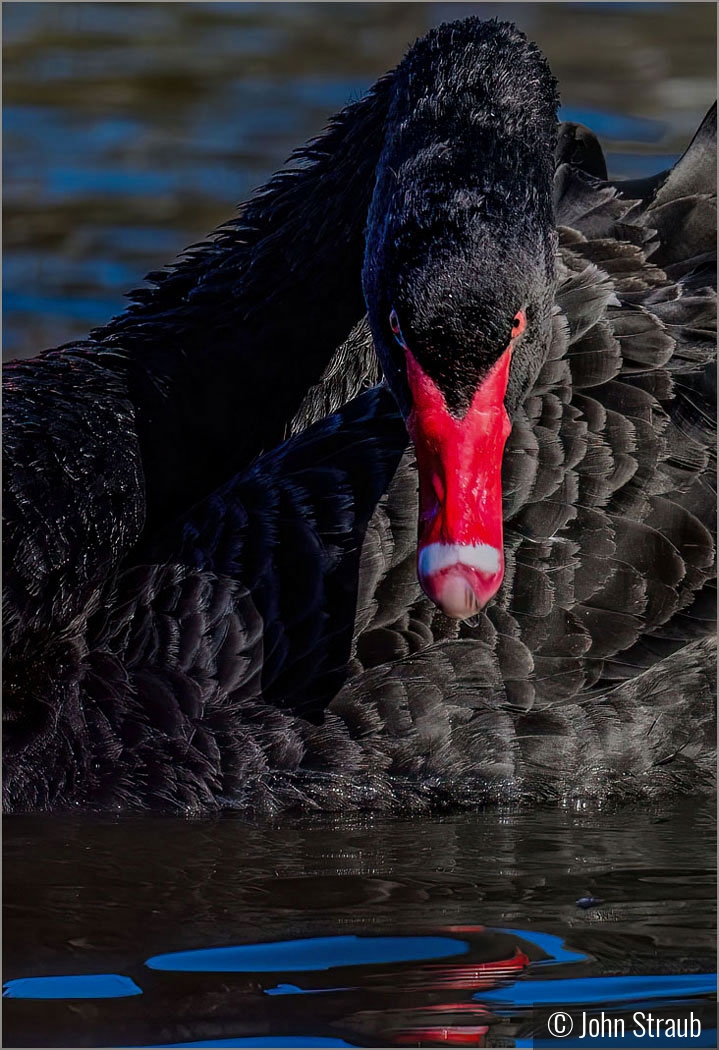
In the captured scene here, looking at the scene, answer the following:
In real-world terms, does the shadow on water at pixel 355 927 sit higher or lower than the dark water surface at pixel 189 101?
lower

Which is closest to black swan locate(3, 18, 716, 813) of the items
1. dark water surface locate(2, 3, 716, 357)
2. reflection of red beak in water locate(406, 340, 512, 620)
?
reflection of red beak in water locate(406, 340, 512, 620)

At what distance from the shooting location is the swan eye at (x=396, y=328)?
4152mm

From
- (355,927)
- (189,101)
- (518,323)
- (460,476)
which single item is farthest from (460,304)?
(189,101)

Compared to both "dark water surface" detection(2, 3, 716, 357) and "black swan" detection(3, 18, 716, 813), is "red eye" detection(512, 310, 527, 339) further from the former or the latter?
"dark water surface" detection(2, 3, 716, 357)

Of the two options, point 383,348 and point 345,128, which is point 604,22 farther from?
point 383,348

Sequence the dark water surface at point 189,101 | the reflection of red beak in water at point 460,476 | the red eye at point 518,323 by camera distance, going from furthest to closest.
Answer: the dark water surface at point 189,101 → the red eye at point 518,323 → the reflection of red beak in water at point 460,476

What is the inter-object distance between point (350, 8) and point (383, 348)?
5292mm

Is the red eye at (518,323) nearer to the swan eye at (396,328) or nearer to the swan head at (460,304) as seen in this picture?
the swan head at (460,304)

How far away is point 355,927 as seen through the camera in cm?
398

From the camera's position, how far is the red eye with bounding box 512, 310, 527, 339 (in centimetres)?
413

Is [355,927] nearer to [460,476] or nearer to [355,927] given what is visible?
[355,927]

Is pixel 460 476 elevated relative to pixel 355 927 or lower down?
elevated

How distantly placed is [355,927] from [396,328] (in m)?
1.42

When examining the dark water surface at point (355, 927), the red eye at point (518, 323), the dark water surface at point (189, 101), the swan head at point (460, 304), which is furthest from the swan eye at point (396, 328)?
the dark water surface at point (189, 101)
